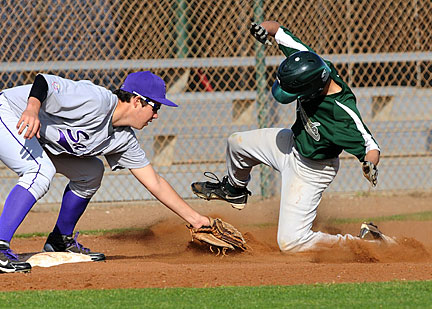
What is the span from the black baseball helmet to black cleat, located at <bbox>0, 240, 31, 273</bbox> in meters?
2.19

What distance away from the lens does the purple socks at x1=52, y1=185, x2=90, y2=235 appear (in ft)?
18.7

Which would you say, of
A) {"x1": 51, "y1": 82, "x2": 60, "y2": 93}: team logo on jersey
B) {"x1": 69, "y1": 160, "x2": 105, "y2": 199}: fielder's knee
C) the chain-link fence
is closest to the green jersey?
{"x1": 69, "y1": 160, "x2": 105, "y2": 199}: fielder's knee

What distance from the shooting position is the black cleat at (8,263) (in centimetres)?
474

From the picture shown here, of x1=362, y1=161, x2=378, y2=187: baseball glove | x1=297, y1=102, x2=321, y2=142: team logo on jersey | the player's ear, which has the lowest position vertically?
the player's ear

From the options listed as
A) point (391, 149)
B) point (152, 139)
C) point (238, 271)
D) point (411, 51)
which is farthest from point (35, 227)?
point (411, 51)

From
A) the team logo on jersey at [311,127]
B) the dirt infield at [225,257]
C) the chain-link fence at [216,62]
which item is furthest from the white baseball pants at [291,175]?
the chain-link fence at [216,62]

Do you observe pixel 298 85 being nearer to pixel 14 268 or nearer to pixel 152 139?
pixel 14 268

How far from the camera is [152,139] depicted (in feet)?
30.7

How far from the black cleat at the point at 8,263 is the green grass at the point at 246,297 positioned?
0.50 meters

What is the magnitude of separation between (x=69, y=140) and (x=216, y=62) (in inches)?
173

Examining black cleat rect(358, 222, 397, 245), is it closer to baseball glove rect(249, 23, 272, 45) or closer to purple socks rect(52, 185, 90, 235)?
baseball glove rect(249, 23, 272, 45)

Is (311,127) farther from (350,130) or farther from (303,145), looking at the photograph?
(350,130)

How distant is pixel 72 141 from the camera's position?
17.1 feet

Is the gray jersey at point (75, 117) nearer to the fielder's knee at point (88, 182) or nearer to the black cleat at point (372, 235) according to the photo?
the fielder's knee at point (88, 182)
